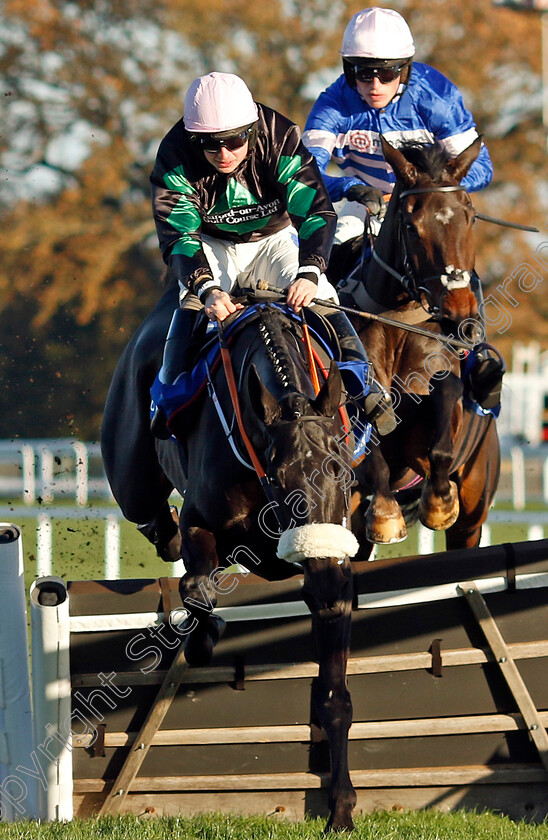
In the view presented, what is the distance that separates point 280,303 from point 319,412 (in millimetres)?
907

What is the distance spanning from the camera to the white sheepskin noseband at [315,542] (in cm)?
345

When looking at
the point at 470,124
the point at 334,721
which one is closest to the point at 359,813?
the point at 334,721

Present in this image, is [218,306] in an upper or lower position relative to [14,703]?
upper

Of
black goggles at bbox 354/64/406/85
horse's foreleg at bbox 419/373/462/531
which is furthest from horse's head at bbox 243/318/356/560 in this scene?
black goggles at bbox 354/64/406/85

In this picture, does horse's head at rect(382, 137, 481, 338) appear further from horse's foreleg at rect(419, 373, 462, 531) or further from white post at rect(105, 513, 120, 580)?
white post at rect(105, 513, 120, 580)

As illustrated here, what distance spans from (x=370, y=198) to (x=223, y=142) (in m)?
1.43

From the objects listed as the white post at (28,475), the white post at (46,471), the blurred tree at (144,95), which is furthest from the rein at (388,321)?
the blurred tree at (144,95)

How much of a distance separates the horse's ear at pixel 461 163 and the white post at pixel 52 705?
107 inches

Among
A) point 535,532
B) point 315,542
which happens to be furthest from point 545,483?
point 315,542

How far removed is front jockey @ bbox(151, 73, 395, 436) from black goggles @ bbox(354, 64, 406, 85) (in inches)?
43.4

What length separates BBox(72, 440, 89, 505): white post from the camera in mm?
12633

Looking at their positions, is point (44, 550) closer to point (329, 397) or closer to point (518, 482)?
point (329, 397)

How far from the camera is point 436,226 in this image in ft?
16.8

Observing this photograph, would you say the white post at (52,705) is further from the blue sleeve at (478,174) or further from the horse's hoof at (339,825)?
the blue sleeve at (478,174)
